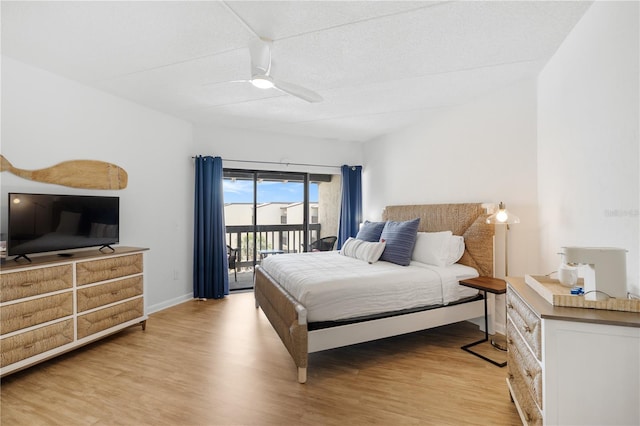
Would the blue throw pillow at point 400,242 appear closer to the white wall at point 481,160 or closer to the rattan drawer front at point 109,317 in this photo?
the white wall at point 481,160

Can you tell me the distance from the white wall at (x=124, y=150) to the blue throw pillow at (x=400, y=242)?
289cm

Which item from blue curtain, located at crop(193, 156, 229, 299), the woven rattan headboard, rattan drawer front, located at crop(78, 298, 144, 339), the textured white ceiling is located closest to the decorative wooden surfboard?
the textured white ceiling

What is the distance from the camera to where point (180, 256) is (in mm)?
4379

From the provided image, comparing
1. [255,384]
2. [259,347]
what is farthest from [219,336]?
[255,384]

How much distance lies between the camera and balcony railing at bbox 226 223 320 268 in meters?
5.14

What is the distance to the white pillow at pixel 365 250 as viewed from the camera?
11.3ft

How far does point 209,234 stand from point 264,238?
1.06m

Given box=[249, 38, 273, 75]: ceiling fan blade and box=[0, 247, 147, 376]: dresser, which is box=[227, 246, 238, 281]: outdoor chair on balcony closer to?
box=[0, 247, 147, 376]: dresser

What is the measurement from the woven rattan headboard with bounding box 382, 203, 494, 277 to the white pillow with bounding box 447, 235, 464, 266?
64 millimetres

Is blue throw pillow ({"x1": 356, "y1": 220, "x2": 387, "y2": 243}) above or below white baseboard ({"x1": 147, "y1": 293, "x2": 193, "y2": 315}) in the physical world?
above

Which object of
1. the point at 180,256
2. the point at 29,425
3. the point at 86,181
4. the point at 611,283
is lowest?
the point at 29,425

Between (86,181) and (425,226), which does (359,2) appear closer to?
(425,226)

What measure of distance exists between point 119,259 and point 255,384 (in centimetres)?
193

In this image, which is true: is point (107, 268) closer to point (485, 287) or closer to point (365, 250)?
point (365, 250)
